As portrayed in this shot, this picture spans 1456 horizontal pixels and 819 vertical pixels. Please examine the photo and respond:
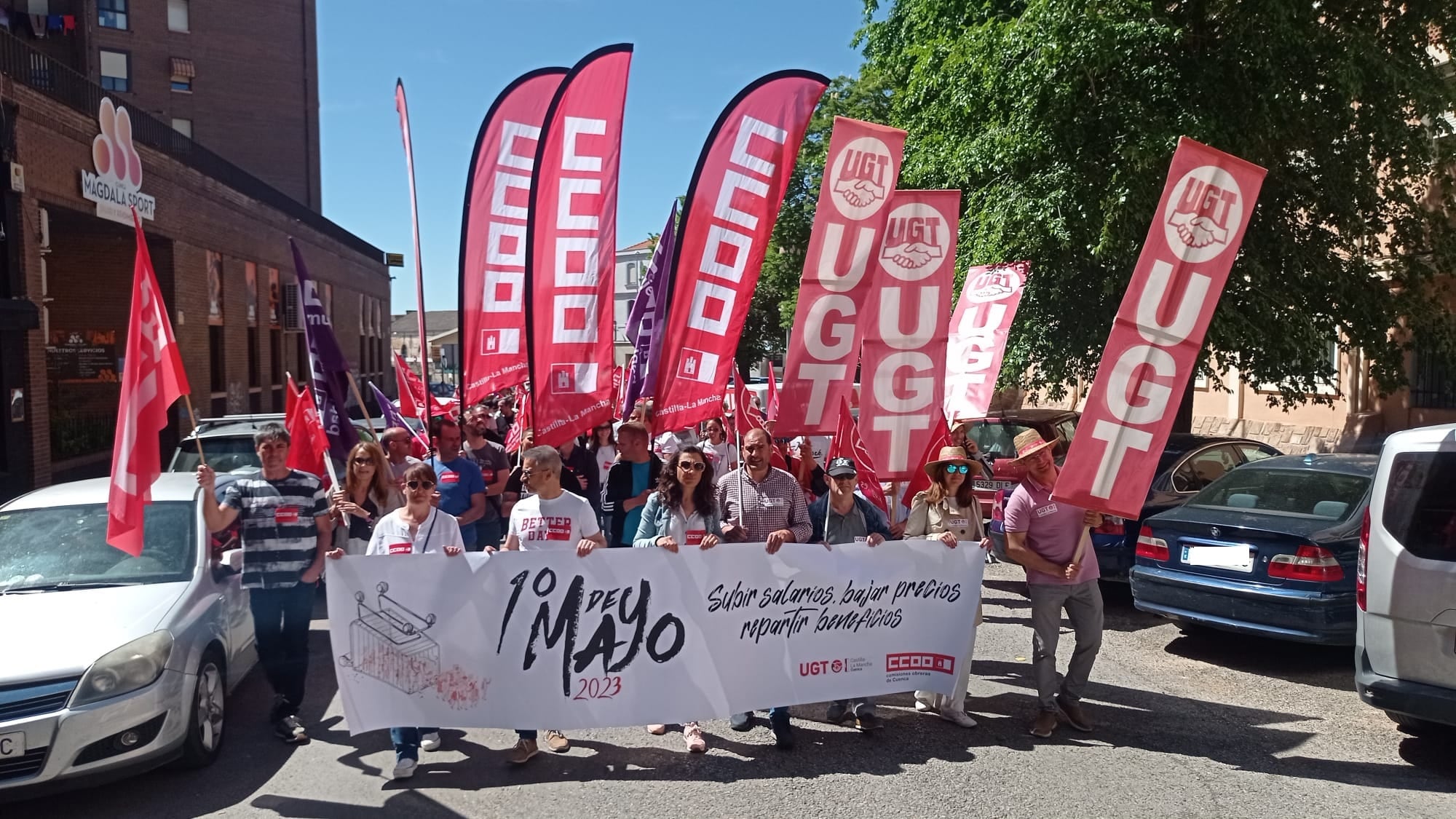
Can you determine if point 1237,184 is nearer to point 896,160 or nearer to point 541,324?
point 896,160

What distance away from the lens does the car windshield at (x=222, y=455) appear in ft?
32.3

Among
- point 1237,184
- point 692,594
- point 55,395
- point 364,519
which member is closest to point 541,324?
point 364,519

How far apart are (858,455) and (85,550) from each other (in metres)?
4.77

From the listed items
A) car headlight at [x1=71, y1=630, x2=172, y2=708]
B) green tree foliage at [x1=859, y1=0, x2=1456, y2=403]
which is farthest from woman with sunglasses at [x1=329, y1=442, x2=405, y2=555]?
green tree foliage at [x1=859, y1=0, x2=1456, y2=403]

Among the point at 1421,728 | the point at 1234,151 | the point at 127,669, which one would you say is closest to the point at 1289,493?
the point at 1421,728

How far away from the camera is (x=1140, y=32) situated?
40.1 ft

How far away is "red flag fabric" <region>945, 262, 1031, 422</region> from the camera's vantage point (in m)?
9.43

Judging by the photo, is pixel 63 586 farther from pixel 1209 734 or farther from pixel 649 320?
pixel 649 320

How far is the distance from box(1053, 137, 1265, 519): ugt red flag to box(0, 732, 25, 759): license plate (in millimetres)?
5359

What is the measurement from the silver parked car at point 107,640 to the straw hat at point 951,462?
14.0 feet

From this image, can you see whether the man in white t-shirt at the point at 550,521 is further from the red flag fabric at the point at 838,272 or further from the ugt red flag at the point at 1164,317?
the ugt red flag at the point at 1164,317

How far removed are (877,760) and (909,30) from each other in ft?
53.1

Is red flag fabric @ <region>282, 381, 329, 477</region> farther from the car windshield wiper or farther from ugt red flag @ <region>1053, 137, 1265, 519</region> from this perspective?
ugt red flag @ <region>1053, 137, 1265, 519</region>

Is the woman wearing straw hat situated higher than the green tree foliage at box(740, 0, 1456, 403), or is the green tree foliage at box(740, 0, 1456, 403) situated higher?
the green tree foliage at box(740, 0, 1456, 403)
